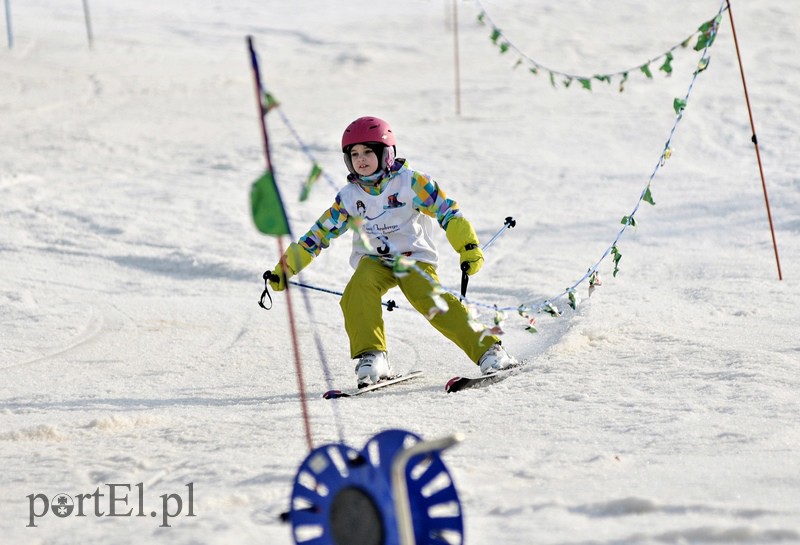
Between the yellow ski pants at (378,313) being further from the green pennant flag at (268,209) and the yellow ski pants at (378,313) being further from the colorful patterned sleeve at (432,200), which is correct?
the green pennant flag at (268,209)

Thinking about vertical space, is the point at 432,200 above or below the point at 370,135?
below

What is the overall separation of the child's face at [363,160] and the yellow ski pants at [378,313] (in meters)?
0.49

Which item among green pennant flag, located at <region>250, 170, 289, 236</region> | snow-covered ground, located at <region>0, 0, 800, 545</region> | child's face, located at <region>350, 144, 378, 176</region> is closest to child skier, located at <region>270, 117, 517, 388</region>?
child's face, located at <region>350, 144, 378, 176</region>

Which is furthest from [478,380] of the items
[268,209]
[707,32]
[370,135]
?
[707,32]

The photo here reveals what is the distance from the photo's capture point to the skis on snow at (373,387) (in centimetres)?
516

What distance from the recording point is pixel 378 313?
5539 mm

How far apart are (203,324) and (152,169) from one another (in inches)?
221

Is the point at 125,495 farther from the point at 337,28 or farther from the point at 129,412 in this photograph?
the point at 337,28

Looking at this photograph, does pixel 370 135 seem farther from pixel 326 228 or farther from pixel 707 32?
pixel 707 32

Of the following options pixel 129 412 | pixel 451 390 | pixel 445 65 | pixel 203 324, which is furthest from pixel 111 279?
pixel 445 65

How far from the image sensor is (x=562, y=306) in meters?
6.94

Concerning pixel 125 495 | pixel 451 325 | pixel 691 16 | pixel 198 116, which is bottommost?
pixel 125 495

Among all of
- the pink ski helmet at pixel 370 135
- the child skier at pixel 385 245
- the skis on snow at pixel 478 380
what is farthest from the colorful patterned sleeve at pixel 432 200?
the skis on snow at pixel 478 380

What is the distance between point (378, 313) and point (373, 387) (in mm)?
405
